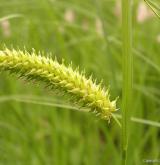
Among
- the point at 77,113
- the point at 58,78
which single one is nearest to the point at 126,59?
the point at 58,78

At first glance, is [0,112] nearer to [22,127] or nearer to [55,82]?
[22,127]

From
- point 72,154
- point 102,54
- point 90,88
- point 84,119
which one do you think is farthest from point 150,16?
point 90,88

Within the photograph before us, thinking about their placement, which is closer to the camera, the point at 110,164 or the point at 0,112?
the point at 110,164

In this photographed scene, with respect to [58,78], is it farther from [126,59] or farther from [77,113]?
[77,113]

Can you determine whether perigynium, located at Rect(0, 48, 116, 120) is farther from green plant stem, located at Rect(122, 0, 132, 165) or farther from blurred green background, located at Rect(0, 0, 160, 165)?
blurred green background, located at Rect(0, 0, 160, 165)

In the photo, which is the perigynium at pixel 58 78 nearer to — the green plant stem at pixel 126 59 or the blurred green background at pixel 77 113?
the green plant stem at pixel 126 59

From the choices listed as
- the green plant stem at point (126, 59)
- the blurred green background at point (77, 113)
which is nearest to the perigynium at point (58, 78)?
the green plant stem at point (126, 59)
